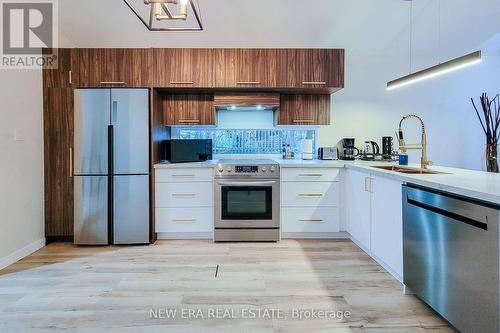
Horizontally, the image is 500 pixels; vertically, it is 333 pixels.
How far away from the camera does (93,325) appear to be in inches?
74.0

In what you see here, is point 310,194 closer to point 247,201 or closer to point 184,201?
point 247,201

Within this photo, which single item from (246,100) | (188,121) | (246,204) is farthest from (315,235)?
(188,121)

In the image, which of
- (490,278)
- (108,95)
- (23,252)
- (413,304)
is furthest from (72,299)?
(490,278)

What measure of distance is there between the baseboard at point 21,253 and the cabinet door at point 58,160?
0.50 feet

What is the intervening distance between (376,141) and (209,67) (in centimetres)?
244

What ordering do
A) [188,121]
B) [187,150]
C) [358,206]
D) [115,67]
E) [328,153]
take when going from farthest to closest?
[328,153] < [188,121] < [187,150] < [115,67] < [358,206]

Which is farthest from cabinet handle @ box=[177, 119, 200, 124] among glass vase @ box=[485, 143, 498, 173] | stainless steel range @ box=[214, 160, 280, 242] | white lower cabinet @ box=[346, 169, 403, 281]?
glass vase @ box=[485, 143, 498, 173]

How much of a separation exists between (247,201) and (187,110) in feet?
4.47

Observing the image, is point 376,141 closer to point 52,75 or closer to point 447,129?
point 447,129

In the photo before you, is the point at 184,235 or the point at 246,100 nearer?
the point at 184,235

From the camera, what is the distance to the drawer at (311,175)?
3.57 metres

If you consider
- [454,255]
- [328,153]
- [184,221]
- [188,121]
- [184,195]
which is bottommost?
[184,221]

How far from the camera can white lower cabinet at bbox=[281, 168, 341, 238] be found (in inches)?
141

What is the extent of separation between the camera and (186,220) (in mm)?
3588
